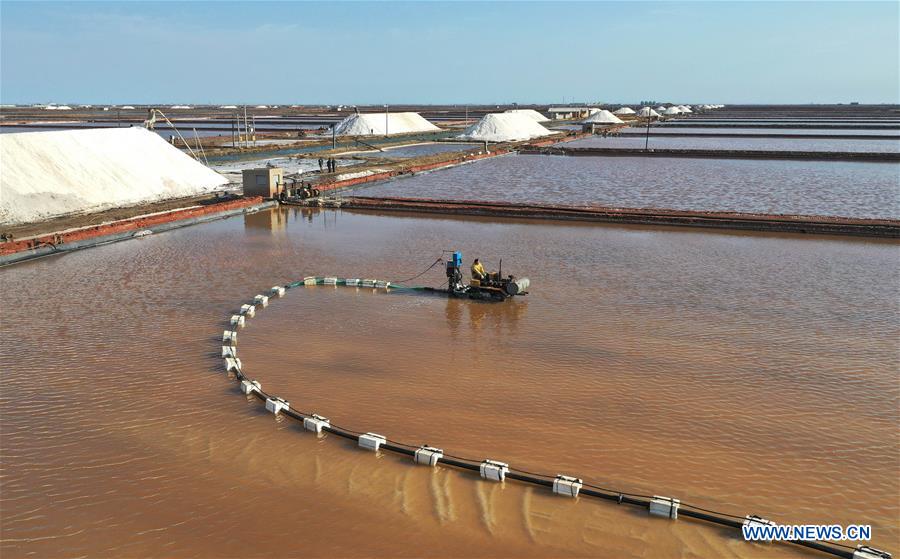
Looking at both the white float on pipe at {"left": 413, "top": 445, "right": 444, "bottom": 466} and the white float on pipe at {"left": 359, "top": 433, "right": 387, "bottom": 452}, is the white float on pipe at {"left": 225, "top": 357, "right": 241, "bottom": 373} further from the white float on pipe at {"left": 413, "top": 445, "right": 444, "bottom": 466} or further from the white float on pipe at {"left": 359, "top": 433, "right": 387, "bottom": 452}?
the white float on pipe at {"left": 413, "top": 445, "right": 444, "bottom": 466}

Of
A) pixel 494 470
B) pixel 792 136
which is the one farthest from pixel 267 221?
pixel 792 136

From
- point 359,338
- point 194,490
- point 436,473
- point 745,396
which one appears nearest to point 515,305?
point 359,338

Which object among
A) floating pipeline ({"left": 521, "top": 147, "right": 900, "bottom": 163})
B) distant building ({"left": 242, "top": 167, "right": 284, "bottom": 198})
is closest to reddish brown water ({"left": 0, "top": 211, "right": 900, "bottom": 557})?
distant building ({"left": 242, "top": 167, "right": 284, "bottom": 198})

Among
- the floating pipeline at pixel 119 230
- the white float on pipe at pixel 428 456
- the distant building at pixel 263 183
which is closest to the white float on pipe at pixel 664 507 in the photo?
the white float on pipe at pixel 428 456

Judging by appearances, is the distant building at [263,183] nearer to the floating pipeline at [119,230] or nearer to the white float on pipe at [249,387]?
the floating pipeline at [119,230]

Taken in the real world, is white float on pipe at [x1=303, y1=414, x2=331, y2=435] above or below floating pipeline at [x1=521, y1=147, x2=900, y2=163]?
below

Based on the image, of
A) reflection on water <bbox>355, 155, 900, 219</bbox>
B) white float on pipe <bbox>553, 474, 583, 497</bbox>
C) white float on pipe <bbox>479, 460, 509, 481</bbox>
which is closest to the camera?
white float on pipe <bbox>553, 474, 583, 497</bbox>

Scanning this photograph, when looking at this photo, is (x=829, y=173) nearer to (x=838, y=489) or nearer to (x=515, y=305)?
(x=515, y=305)
